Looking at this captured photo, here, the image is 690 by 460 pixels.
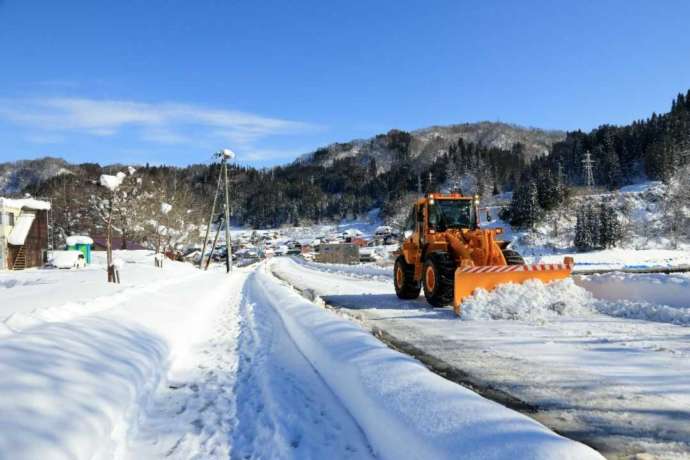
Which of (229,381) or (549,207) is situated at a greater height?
(549,207)

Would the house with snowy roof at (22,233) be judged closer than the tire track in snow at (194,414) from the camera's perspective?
No

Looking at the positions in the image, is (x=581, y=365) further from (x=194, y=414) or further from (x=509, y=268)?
(x=509, y=268)

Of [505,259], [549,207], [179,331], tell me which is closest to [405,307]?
[505,259]

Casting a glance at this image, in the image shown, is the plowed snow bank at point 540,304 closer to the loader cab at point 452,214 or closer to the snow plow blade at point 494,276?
the snow plow blade at point 494,276

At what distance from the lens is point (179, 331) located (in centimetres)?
934

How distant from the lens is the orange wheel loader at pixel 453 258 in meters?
10.6

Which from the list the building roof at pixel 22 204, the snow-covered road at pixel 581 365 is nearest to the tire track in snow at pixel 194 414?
the snow-covered road at pixel 581 365

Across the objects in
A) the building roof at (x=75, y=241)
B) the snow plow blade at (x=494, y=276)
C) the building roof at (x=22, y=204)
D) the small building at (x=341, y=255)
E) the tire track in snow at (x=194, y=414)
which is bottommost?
the small building at (x=341, y=255)

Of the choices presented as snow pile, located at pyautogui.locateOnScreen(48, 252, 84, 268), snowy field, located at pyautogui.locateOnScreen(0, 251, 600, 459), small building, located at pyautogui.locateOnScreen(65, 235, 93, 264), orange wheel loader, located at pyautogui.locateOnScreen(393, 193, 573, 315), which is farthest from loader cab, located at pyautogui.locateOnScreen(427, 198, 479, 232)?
small building, located at pyautogui.locateOnScreen(65, 235, 93, 264)

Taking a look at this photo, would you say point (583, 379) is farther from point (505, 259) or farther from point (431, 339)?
point (505, 259)

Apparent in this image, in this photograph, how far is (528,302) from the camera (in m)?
9.84

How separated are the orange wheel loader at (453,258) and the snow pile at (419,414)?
186 inches

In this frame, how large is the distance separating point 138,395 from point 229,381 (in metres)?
1.19

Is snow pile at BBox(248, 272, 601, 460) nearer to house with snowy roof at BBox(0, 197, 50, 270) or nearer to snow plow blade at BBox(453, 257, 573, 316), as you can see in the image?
snow plow blade at BBox(453, 257, 573, 316)
